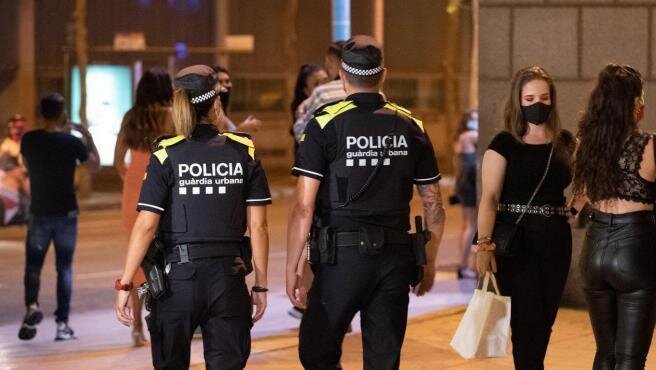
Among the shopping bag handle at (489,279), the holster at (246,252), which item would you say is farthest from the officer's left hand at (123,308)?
the shopping bag handle at (489,279)

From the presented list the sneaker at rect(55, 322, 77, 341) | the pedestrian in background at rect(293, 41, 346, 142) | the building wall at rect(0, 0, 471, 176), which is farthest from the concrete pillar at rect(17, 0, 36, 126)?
the pedestrian in background at rect(293, 41, 346, 142)

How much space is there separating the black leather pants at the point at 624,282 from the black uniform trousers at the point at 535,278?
0.29 m

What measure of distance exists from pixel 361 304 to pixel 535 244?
1.03 m

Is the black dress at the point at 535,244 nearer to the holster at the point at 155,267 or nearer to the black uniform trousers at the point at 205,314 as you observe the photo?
the black uniform trousers at the point at 205,314

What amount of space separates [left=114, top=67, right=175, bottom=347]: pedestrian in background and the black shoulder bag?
10.5 feet

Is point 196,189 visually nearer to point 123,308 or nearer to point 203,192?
point 203,192

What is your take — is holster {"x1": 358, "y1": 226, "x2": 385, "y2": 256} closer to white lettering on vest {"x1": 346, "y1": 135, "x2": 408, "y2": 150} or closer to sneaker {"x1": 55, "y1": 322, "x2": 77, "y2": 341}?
white lettering on vest {"x1": 346, "y1": 135, "x2": 408, "y2": 150}

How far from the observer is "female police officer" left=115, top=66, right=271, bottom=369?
6051 mm

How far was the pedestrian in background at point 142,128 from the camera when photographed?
938 centimetres

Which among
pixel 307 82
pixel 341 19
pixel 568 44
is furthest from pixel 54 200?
pixel 341 19

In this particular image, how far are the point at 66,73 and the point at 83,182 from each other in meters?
3.11

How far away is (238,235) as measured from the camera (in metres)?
6.14

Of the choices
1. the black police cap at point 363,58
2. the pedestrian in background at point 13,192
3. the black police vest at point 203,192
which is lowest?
the pedestrian in background at point 13,192

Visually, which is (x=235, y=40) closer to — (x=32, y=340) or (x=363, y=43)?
(x=32, y=340)
